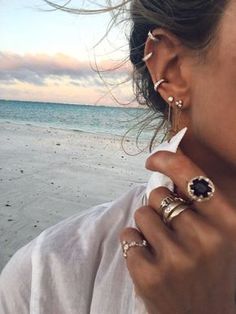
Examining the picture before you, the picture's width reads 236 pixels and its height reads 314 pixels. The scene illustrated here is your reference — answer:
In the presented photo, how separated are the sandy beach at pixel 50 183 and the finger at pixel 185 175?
390cm

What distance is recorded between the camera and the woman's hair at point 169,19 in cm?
130

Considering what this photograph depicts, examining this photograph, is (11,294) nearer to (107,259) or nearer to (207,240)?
(107,259)

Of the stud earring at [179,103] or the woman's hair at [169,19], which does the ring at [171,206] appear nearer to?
the stud earring at [179,103]

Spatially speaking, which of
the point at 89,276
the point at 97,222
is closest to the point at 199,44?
the point at 97,222

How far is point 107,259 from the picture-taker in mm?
1398

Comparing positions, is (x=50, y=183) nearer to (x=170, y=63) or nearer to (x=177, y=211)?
(x=170, y=63)

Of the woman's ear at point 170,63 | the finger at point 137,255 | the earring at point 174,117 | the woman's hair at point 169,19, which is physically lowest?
the finger at point 137,255

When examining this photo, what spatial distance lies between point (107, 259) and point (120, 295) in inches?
4.5

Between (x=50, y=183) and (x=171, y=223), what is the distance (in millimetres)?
7099

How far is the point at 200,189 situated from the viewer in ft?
3.67

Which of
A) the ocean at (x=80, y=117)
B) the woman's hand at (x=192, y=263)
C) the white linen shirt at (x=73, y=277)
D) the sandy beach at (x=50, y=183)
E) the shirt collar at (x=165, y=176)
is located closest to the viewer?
the woman's hand at (x=192, y=263)

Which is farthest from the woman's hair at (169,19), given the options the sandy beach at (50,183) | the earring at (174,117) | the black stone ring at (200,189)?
the sandy beach at (50,183)

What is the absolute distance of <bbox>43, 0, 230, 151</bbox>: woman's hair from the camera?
1.30m

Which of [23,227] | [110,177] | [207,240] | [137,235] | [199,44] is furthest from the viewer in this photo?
[110,177]
